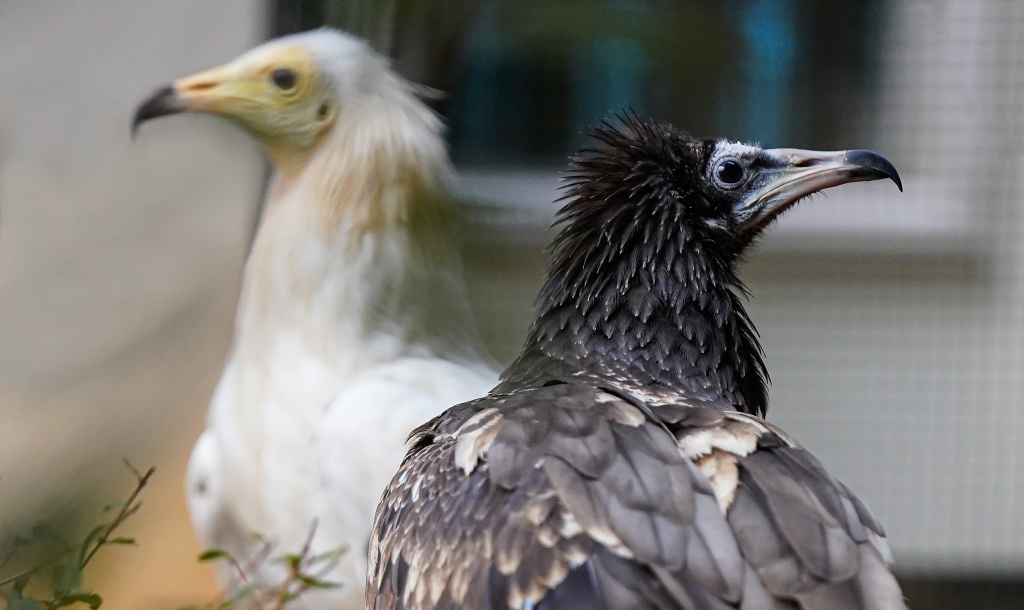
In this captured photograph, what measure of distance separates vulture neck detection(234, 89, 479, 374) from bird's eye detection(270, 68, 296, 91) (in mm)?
105

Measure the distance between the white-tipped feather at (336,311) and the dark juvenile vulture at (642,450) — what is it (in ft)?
1.19

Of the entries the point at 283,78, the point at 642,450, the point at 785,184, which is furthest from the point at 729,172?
the point at 283,78

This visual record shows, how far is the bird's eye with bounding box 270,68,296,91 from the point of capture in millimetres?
1841

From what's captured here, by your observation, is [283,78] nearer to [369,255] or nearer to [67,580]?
[369,255]

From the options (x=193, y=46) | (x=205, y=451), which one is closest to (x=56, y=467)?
(x=205, y=451)

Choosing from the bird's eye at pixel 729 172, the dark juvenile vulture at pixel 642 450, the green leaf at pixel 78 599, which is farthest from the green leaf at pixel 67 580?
the bird's eye at pixel 729 172

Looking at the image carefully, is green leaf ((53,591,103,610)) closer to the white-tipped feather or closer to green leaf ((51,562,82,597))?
green leaf ((51,562,82,597))

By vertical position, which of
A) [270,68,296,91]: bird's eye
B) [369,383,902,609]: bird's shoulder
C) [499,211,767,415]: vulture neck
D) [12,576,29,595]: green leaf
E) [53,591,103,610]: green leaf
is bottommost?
[12,576,29,595]: green leaf

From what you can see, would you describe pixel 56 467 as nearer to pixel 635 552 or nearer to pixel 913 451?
pixel 635 552

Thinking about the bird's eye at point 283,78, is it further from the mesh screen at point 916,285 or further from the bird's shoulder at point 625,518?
the mesh screen at point 916,285

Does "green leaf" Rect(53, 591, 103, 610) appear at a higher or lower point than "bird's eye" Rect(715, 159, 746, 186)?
lower

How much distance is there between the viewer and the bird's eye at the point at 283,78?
72.5 inches

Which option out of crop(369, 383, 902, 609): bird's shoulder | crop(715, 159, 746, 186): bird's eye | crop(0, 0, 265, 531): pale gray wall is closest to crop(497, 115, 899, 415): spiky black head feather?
crop(715, 159, 746, 186): bird's eye

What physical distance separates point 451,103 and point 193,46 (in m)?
0.55
